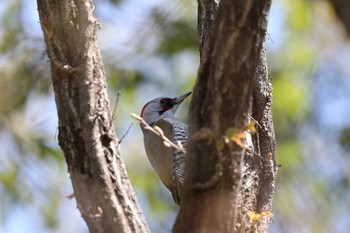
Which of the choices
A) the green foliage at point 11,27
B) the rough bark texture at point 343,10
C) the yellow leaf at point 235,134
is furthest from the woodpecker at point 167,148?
the rough bark texture at point 343,10

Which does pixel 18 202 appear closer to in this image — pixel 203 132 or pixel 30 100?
pixel 30 100

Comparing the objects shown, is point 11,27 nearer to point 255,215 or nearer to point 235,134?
point 255,215

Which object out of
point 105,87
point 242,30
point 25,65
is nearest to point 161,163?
point 25,65

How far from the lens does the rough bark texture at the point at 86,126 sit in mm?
3203

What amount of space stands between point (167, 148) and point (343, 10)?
11.3ft

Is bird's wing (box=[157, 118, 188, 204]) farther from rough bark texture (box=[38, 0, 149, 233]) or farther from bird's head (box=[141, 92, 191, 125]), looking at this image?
rough bark texture (box=[38, 0, 149, 233])

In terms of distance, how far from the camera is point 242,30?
9.64 feet

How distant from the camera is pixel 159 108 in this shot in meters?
6.57

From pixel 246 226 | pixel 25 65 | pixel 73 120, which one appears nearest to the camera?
pixel 73 120

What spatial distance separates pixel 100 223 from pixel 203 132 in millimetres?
580

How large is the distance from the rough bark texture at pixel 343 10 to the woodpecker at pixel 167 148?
2.83 meters

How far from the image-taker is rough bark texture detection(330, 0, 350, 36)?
2.33 metres

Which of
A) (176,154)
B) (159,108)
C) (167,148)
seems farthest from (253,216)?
(159,108)

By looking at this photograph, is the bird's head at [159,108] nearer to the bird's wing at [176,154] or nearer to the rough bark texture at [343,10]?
the bird's wing at [176,154]
